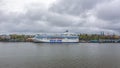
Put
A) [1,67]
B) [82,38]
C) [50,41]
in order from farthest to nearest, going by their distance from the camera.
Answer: [82,38] < [50,41] < [1,67]

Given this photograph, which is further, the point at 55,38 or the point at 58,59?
the point at 55,38

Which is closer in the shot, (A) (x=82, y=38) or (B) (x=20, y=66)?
(B) (x=20, y=66)

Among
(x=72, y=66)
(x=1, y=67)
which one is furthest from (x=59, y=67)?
(x=1, y=67)

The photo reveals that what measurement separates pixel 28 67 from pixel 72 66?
5967 mm

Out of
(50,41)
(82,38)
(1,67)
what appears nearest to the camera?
(1,67)

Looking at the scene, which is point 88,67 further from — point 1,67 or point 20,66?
point 1,67

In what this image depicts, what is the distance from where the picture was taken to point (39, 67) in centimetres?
3134

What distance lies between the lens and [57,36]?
427 feet

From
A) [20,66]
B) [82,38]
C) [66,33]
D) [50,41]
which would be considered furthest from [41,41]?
[20,66]

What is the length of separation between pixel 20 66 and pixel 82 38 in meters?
149

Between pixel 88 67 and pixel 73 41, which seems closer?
pixel 88 67

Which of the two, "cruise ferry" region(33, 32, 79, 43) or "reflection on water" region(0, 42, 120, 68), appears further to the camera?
"cruise ferry" region(33, 32, 79, 43)

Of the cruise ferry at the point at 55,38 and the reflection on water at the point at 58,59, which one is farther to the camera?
the cruise ferry at the point at 55,38

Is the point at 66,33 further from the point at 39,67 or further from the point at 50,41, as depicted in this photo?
the point at 39,67
